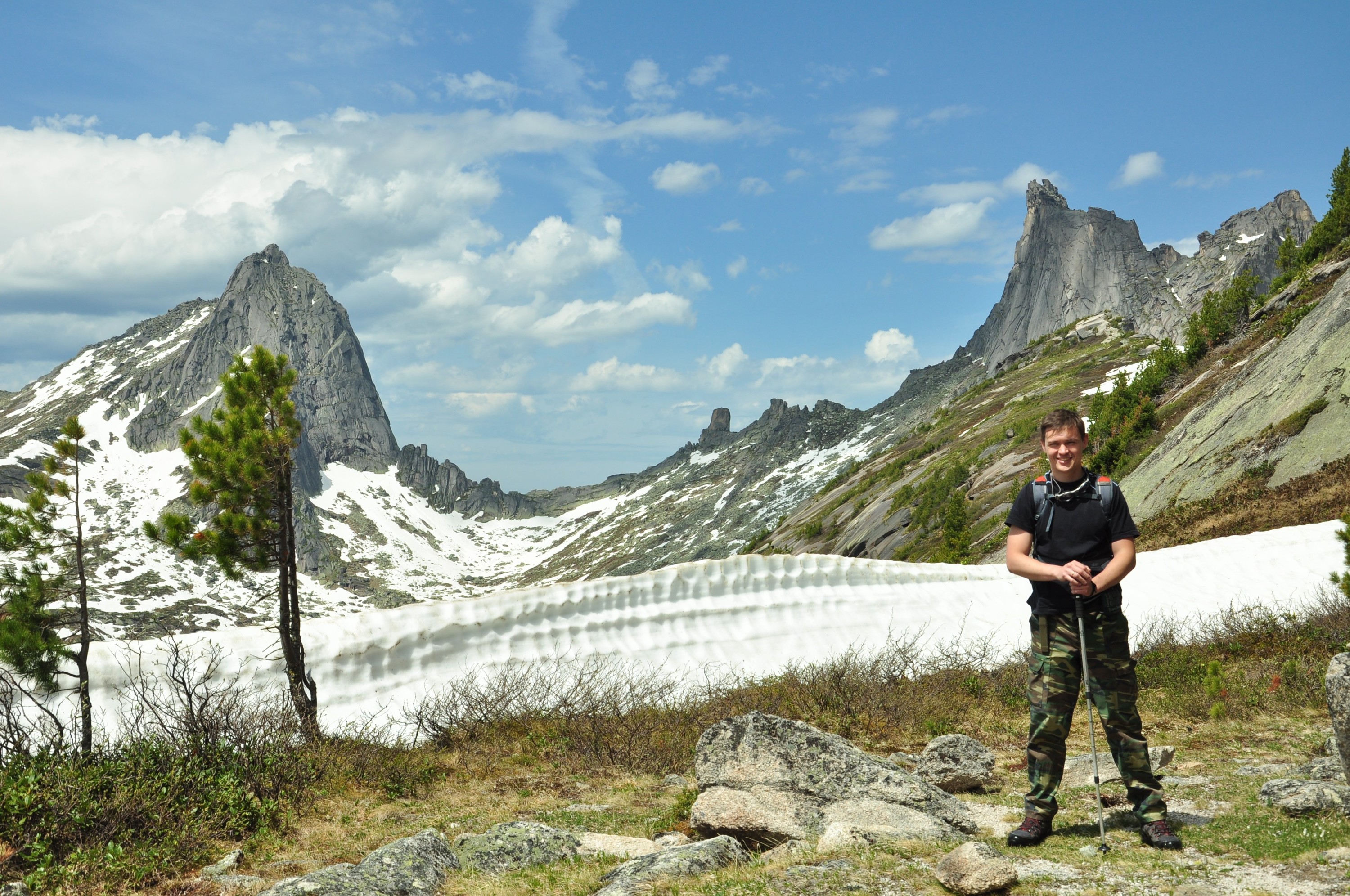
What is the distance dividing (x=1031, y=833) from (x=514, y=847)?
3653mm

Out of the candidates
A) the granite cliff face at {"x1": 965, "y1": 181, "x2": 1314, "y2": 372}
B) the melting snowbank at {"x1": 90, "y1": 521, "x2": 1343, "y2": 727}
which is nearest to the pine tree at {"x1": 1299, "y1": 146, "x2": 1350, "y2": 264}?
the melting snowbank at {"x1": 90, "y1": 521, "x2": 1343, "y2": 727}

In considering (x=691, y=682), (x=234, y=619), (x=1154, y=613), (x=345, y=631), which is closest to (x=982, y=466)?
(x=1154, y=613)

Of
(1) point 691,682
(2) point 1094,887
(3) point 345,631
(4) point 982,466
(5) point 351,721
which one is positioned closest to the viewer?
(2) point 1094,887

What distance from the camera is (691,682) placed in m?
15.6

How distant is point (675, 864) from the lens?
17.6ft

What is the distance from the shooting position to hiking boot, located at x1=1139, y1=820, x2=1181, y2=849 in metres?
5.24

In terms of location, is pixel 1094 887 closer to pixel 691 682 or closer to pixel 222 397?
pixel 691 682

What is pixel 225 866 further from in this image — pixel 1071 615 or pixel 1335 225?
pixel 1335 225

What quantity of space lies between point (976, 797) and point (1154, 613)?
9979mm

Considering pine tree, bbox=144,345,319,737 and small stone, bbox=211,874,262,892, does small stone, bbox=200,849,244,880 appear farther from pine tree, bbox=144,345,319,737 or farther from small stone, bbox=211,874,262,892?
pine tree, bbox=144,345,319,737

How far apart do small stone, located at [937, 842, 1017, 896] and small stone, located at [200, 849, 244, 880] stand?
5447 millimetres

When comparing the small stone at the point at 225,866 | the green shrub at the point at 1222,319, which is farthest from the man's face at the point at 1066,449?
the green shrub at the point at 1222,319

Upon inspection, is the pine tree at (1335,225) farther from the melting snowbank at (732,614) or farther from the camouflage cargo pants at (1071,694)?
the camouflage cargo pants at (1071,694)

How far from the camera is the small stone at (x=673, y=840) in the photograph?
6332 millimetres
